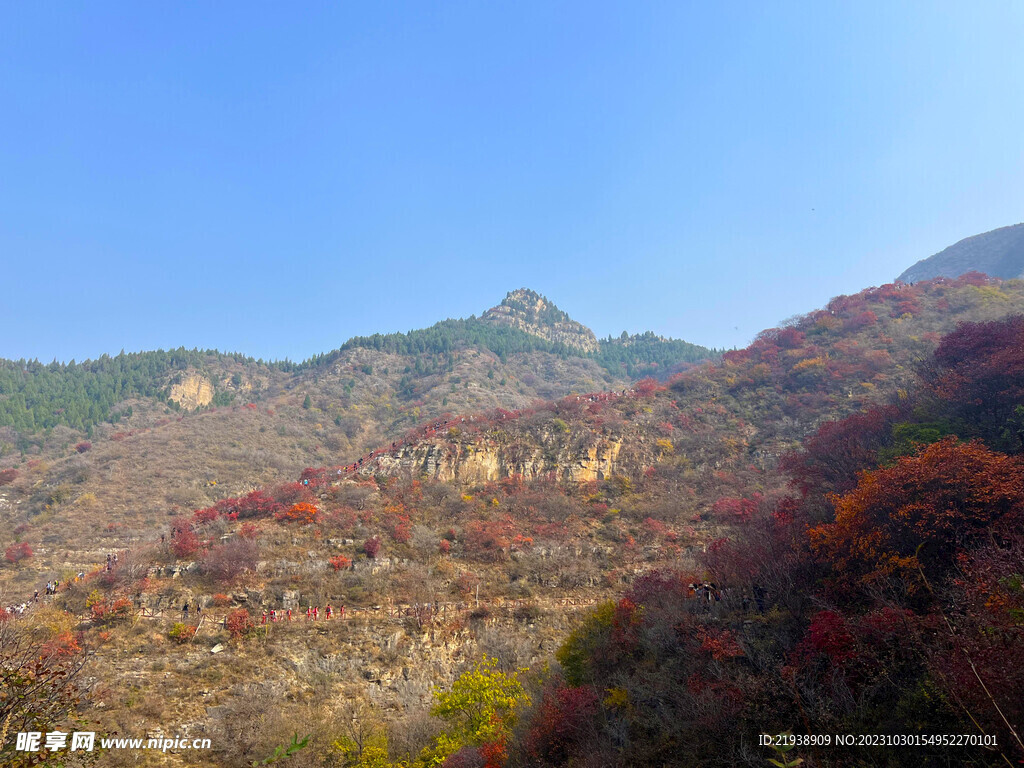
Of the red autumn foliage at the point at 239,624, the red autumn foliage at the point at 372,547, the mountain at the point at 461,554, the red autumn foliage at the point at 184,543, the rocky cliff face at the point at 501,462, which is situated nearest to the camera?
the mountain at the point at 461,554

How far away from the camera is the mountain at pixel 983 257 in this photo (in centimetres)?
9962

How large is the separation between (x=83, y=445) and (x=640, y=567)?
76413 mm

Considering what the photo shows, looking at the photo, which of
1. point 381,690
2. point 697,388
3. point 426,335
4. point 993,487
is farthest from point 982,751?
point 426,335

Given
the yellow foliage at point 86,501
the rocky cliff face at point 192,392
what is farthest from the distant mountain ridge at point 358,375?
the yellow foliage at point 86,501

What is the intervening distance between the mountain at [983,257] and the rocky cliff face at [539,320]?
80566 mm

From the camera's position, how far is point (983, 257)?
110 m

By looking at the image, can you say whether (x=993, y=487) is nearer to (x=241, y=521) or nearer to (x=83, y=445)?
(x=241, y=521)

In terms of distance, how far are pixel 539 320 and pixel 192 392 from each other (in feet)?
315

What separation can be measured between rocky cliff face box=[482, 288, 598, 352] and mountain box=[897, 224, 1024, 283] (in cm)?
8057

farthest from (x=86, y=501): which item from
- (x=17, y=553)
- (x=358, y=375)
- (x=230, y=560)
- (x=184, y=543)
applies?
(x=358, y=375)

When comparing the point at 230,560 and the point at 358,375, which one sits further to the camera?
the point at 358,375

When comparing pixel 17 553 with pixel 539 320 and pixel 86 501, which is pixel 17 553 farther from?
pixel 539 320

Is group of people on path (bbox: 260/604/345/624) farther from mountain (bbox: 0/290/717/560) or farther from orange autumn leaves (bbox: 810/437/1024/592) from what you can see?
mountain (bbox: 0/290/717/560)

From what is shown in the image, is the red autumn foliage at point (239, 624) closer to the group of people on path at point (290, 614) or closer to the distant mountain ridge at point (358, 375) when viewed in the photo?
the group of people on path at point (290, 614)
